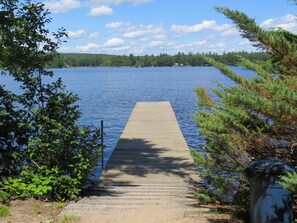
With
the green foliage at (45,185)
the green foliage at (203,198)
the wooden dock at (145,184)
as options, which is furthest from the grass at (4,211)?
the green foliage at (203,198)

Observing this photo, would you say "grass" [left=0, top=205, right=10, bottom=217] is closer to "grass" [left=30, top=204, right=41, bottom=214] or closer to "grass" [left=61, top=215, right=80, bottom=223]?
"grass" [left=30, top=204, right=41, bottom=214]

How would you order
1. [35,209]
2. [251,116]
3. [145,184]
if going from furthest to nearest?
[145,184] < [35,209] < [251,116]

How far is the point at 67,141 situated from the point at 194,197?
2.07 meters

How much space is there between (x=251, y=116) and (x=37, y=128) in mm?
3226

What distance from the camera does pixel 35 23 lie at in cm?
605

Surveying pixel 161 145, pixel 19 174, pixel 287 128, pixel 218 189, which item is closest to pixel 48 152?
pixel 19 174

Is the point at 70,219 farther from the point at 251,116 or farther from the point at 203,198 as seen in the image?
the point at 251,116

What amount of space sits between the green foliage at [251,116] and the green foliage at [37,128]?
1.77 m

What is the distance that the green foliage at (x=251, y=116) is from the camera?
11.2ft

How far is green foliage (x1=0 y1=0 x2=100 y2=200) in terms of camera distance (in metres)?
Result: 5.84

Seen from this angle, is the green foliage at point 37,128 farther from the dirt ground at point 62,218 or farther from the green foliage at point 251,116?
the green foliage at point 251,116

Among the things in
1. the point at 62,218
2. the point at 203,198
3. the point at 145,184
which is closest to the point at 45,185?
the point at 62,218

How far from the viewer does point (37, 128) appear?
604cm

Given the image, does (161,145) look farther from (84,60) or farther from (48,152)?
(84,60)
